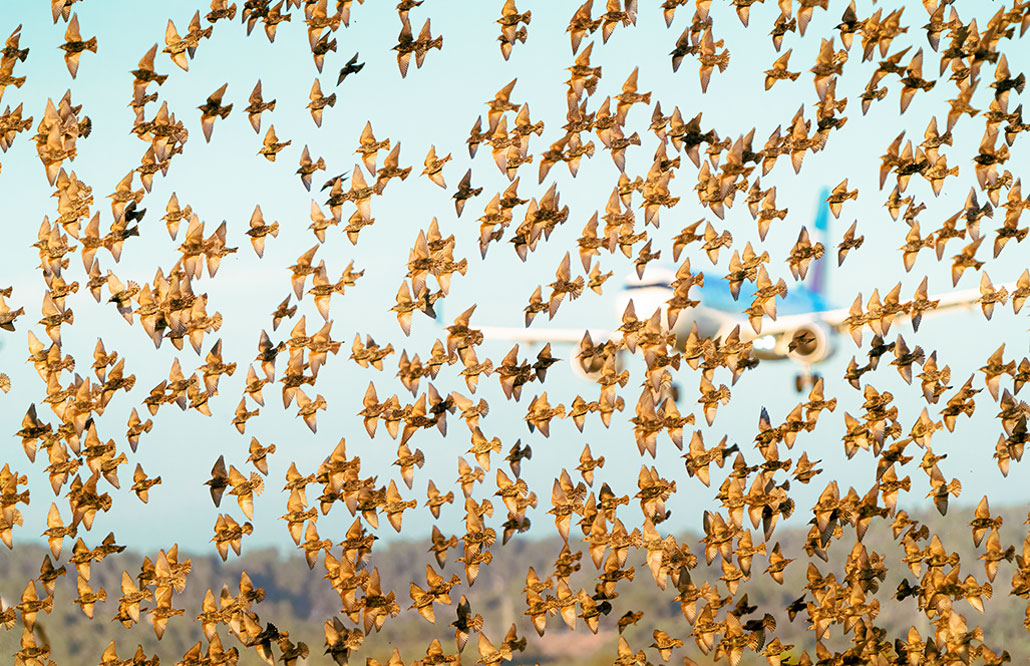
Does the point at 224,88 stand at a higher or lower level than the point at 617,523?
higher

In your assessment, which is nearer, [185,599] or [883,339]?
[883,339]

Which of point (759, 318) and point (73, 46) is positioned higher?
point (73, 46)

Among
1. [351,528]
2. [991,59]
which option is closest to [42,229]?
[351,528]

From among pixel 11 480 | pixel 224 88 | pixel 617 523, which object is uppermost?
pixel 224 88

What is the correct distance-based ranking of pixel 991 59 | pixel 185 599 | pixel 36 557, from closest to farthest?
pixel 991 59 < pixel 185 599 < pixel 36 557

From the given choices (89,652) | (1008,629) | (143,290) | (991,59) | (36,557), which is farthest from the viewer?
(1008,629)

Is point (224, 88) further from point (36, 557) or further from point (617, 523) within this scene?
point (36, 557)
